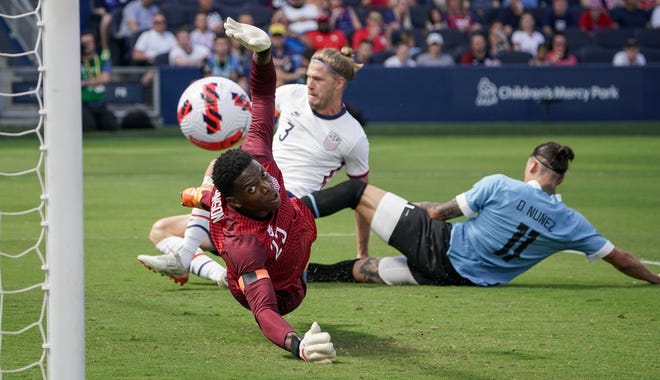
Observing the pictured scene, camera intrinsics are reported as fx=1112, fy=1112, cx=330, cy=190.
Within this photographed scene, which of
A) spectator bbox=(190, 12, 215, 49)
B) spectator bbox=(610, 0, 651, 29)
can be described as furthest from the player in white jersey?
spectator bbox=(610, 0, 651, 29)

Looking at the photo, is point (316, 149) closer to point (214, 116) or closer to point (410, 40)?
point (214, 116)

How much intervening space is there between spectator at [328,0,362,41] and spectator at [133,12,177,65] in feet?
12.7

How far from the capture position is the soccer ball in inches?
325

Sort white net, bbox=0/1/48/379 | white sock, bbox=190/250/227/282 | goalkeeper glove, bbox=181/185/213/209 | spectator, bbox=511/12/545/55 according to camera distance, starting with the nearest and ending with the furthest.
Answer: white net, bbox=0/1/48/379 → goalkeeper glove, bbox=181/185/213/209 → white sock, bbox=190/250/227/282 → spectator, bbox=511/12/545/55

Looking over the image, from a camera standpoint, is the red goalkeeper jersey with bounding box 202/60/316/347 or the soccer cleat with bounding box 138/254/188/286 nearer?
the red goalkeeper jersey with bounding box 202/60/316/347

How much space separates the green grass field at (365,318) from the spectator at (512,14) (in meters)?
15.0

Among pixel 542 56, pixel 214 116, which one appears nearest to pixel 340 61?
pixel 214 116

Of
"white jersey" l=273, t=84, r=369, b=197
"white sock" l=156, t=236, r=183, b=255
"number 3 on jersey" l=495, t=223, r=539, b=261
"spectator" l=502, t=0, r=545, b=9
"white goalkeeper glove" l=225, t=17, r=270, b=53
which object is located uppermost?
"white goalkeeper glove" l=225, t=17, r=270, b=53

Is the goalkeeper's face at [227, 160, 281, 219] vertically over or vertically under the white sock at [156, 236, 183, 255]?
over

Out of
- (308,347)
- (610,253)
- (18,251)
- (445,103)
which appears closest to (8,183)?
(18,251)

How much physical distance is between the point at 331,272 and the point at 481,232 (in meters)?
1.23

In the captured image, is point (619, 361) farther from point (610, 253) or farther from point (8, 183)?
point (8, 183)

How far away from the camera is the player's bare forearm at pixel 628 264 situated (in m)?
7.66

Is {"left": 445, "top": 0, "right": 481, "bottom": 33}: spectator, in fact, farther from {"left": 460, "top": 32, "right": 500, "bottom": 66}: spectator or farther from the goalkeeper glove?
the goalkeeper glove
